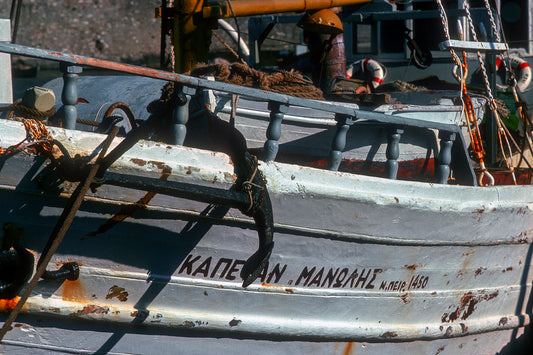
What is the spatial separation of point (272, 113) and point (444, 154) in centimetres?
130

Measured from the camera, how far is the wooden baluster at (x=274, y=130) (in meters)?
3.08

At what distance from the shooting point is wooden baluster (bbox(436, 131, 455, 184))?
3.71m

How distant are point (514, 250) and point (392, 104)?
1464 millimetres

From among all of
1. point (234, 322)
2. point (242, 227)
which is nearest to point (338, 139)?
point (242, 227)

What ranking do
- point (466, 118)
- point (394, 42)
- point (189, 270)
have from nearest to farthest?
point (189, 270), point (466, 118), point (394, 42)

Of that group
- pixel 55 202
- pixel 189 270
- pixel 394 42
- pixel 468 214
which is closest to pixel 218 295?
pixel 189 270

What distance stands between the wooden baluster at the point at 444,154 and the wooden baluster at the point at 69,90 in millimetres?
2277

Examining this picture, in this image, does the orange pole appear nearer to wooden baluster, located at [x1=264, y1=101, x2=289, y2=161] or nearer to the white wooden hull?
wooden baluster, located at [x1=264, y1=101, x2=289, y2=161]

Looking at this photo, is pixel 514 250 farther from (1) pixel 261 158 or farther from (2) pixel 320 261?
(1) pixel 261 158

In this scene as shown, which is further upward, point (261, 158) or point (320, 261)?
point (261, 158)

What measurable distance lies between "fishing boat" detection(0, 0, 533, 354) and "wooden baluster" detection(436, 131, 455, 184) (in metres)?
0.01

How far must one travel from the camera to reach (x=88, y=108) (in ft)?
14.2

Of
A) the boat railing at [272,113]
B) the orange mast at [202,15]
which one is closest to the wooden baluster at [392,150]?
the boat railing at [272,113]

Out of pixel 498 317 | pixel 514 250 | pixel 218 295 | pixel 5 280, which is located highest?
pixel 5 280
